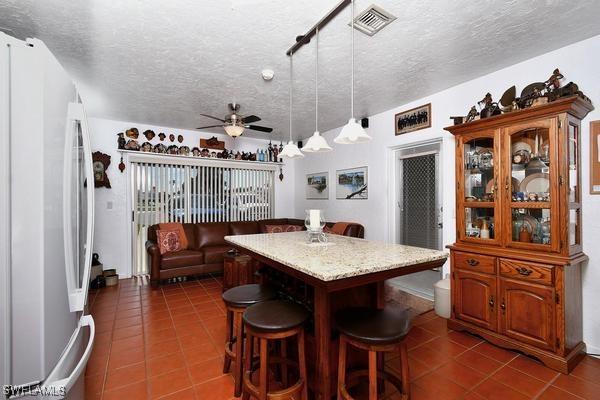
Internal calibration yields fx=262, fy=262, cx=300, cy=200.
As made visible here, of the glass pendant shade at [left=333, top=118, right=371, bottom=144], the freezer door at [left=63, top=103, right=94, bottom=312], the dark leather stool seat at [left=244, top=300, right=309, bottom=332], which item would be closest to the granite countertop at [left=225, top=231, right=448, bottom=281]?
the dark leather stool seat at [left=244, top=300, right=309, bottom=332]

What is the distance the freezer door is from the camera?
1092mm

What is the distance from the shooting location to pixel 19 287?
2.82ft

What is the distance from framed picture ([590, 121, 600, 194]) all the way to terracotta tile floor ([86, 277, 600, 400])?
1391mm

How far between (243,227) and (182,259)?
4.51ft

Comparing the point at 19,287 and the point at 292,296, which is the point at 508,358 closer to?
the point at 292,296

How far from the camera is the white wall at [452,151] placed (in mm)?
2146

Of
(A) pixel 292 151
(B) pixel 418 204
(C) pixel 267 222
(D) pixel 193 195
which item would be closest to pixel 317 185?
(C) pixel 267 222

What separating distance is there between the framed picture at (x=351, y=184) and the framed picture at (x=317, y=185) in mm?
321

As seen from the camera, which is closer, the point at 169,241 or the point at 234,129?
the point at 234,129

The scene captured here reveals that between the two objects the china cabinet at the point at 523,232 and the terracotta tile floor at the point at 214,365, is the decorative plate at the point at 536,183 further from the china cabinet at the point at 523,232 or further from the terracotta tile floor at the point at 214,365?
the terracotta tile floor at the point at 214,365

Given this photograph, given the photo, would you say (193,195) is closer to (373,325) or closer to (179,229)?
(179,229)

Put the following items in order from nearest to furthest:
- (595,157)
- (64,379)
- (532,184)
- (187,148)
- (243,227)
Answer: (64,379) → (595,157) → (532,184) → (187,148) → (243,227)

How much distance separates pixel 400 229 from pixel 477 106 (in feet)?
6.00

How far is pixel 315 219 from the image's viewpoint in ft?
6.83
